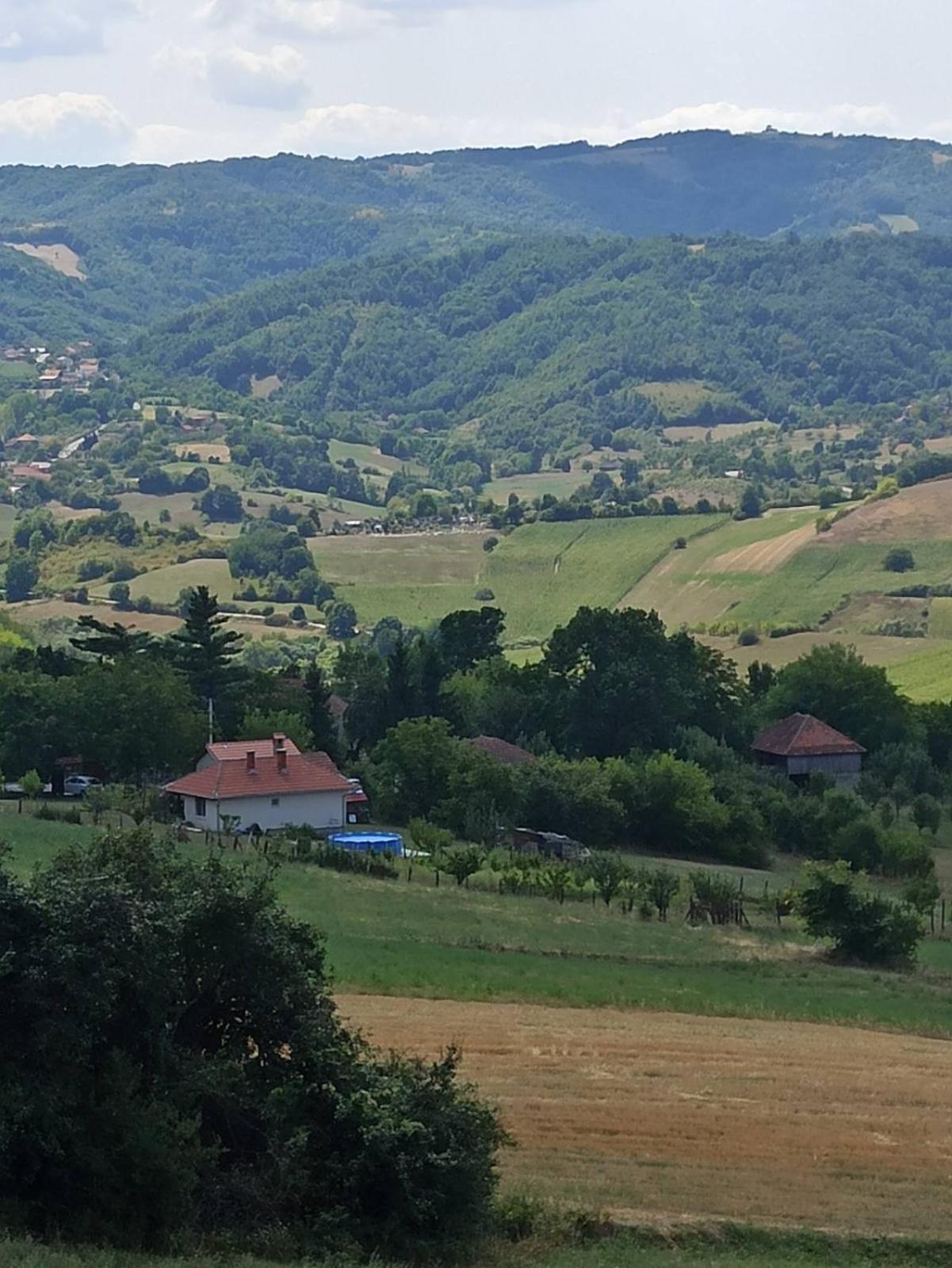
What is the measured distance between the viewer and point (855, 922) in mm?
42625

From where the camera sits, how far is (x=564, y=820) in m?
60.0

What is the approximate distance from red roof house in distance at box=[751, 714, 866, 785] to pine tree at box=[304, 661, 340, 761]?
50.5ft

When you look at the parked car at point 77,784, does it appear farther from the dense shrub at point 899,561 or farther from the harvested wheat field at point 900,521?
the harvested wheat field at point 900,521

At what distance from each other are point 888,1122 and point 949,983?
1437 centimetres

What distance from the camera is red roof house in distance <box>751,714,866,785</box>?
72438mm

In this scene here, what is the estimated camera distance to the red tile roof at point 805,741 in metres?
72.6

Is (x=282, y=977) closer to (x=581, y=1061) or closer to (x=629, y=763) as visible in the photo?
(x=581, y=1061)

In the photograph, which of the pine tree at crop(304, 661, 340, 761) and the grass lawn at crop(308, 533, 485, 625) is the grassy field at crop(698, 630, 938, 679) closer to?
the grass lawn at crop(308, 533, 485, 625)

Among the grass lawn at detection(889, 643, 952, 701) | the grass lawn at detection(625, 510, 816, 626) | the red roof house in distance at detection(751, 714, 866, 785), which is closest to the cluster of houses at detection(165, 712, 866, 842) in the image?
the red roof house in distance at detection(751, 714, 866, 785)

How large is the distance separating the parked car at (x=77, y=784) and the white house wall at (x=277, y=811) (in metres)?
4.22

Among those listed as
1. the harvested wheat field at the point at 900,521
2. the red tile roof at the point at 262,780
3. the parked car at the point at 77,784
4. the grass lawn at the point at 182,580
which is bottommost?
the parked car at the point at 77,784

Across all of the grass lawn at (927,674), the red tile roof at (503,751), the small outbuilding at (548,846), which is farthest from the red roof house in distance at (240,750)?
the grass lawn at (927,674)

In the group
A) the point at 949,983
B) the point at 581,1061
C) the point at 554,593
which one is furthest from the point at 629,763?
the point at 554,593

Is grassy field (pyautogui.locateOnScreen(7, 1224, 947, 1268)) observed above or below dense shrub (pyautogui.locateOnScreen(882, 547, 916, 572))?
below
